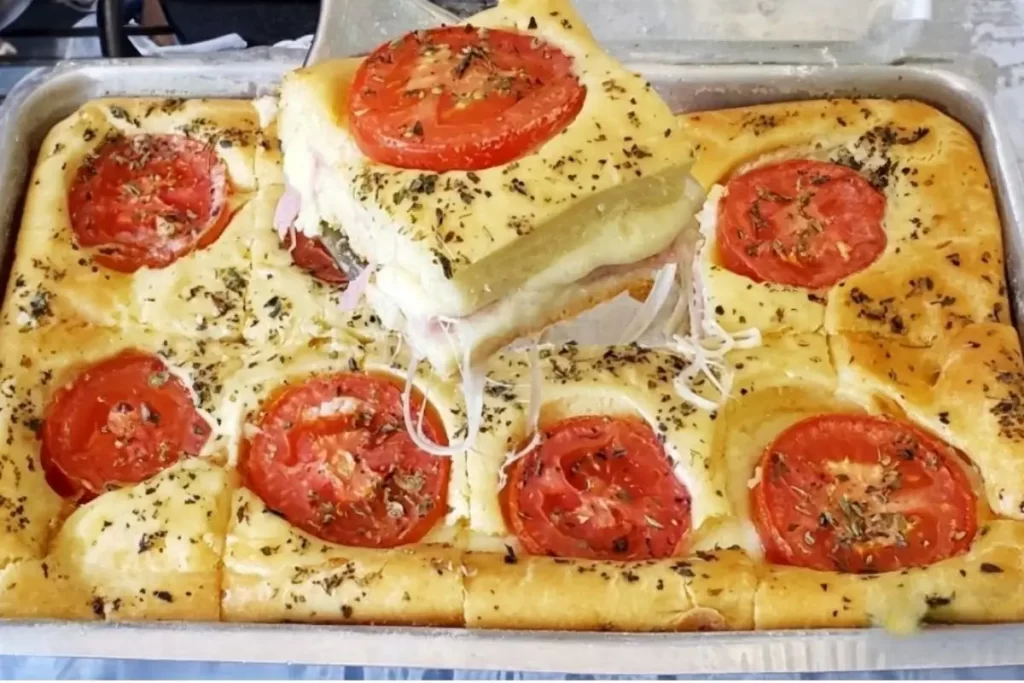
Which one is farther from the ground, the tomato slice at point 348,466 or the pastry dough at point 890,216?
the pastry dough at point 890,216

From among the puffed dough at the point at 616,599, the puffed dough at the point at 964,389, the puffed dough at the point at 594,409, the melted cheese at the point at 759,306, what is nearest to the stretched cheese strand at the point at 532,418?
the puffed dough at the point at 594,409

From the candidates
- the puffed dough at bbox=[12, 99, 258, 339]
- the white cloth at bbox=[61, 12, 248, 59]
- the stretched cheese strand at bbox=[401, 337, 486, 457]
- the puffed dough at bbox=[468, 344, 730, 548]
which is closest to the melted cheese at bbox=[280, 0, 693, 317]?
the stretched cheese strand at bbox=[401, 337, 486, 457]

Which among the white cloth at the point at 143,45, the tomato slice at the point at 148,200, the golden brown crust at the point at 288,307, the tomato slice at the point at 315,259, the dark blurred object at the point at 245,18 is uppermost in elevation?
the dark blurred object at the point at 245,18

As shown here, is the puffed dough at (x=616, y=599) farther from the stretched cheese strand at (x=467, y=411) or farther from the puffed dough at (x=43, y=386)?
the puffed dough at (x=43, y=386)

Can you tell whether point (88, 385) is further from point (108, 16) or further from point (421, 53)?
point (108, 16)

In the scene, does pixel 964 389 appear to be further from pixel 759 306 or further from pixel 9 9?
pixel 9 9

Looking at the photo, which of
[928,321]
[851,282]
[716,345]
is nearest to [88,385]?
[716,345]
